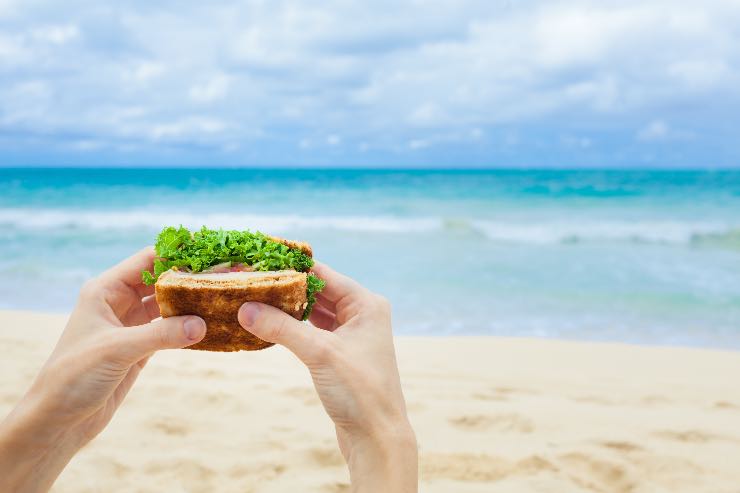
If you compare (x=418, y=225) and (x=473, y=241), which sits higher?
(x=418, y=225)

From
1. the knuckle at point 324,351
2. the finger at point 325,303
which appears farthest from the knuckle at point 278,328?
the finger at point 325,303

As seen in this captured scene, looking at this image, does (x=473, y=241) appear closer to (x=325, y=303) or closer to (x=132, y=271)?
(x=325, y=303)

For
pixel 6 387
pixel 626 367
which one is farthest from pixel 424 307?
pixel 6 387

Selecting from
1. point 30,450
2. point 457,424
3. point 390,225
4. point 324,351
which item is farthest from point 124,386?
point 390,225

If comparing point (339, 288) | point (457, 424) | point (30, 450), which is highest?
point (339, 288)

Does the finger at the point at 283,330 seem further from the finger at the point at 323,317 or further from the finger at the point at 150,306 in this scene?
the finger at the point at 150,306

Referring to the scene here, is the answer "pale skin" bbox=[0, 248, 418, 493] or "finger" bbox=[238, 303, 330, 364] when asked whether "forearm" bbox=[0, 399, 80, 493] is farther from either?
"finger" bbox=[238, 303, 330, 364]
